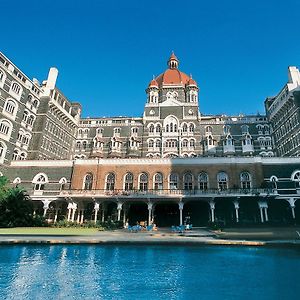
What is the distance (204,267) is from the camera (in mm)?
11242

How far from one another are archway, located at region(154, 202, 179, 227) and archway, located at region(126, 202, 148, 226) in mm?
1575

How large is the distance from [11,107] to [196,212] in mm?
33630

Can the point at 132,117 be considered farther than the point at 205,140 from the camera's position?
Yes

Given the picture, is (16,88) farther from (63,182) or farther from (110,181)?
(110,181)

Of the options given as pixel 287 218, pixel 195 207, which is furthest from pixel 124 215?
pixel 287 218

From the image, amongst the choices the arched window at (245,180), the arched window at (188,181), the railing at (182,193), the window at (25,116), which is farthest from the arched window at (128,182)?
the window at (25,116)

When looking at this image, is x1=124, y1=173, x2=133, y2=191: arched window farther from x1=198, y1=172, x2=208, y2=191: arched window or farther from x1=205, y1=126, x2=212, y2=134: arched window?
x1=205, y1=126, x2=212, y2=134: arched window

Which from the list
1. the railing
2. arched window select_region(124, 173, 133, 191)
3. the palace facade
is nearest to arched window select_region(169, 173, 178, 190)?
the palace facade

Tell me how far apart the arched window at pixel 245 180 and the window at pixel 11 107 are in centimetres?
3710

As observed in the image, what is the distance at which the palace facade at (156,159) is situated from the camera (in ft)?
109

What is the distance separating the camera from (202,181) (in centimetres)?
3544

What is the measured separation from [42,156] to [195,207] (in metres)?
28.5

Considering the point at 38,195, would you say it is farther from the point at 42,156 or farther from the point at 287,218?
the point at 287,218

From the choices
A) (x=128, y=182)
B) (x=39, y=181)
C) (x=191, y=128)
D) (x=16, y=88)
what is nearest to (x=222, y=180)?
(x=128, y=182)
